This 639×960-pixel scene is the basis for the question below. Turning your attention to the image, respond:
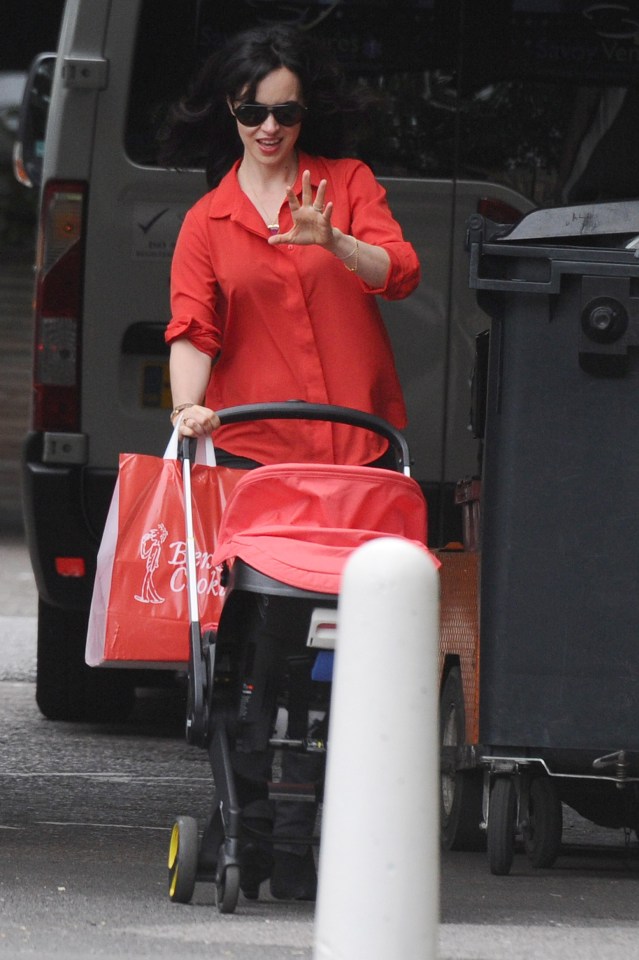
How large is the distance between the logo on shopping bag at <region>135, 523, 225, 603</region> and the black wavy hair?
105cm

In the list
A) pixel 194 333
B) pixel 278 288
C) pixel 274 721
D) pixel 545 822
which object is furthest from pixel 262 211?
pixel 545 822

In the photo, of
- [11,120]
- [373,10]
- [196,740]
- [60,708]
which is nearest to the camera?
[196,740]

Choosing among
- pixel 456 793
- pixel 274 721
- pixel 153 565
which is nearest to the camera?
pixel 274 721

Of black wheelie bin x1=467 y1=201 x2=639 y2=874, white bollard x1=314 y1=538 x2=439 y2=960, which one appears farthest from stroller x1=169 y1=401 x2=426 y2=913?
white bollard x1=314 y1=538 x2=439 y2=960

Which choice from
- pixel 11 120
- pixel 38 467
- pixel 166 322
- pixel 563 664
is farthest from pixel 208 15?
pixel 11 120

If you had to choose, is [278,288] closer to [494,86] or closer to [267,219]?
[267,219]

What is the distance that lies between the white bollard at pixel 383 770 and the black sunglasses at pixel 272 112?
160 centimetres

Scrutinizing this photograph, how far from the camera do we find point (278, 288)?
15.1 ft

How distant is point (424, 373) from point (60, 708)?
2.06 meters

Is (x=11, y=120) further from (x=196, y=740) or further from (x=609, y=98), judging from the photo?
(x=196, y=740)

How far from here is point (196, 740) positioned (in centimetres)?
411

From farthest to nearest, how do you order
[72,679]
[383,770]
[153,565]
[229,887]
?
[72,679], [153,565], [229,887], [383,770]

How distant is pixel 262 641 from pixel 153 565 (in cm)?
40

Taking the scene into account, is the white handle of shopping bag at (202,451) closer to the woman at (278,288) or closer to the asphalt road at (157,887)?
the woman at (278,288)
